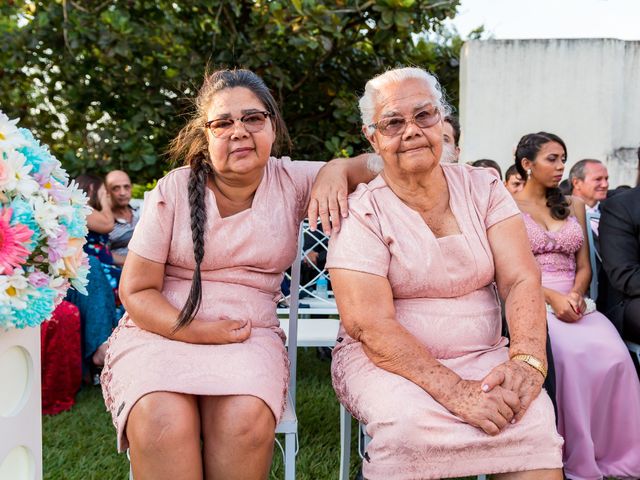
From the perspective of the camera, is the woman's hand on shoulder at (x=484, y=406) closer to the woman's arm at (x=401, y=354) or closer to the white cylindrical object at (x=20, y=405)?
the woman's arm at (x=401, y=354)

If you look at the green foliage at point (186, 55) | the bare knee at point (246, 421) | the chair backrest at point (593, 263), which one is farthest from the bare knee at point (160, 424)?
the green foliage at point (186, 55)

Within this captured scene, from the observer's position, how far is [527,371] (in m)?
2.24

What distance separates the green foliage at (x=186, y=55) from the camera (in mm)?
6383

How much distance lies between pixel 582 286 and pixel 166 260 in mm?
2409

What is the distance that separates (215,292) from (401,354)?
0.74m

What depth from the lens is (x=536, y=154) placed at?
420cm

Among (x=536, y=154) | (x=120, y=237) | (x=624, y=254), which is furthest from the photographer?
(x=120, y=237)

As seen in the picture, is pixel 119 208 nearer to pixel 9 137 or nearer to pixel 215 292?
pixel 215 292

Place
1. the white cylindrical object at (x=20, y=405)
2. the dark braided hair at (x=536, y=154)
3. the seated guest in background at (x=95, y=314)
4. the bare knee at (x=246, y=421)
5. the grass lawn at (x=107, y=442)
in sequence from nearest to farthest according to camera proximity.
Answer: the white cylindrical object at (x=20, y=405) < the bare knee at (x=246, y=421) < the grass lawn at (x=107, y=442) < the dark braided hair at (x=536, y=154) < the seated guest in background at (x=95, y=314)

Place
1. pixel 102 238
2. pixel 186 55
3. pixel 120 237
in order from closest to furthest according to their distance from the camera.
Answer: pixel 102 238, pixel 120 237, pixel 186 55

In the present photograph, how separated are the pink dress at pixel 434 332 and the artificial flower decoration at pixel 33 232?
3.06ft

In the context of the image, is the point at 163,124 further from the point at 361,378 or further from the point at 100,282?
the point at 361,378

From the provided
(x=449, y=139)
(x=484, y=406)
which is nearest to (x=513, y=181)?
(x=449, y=139)

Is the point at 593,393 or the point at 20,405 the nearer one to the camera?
the point at 20,405
